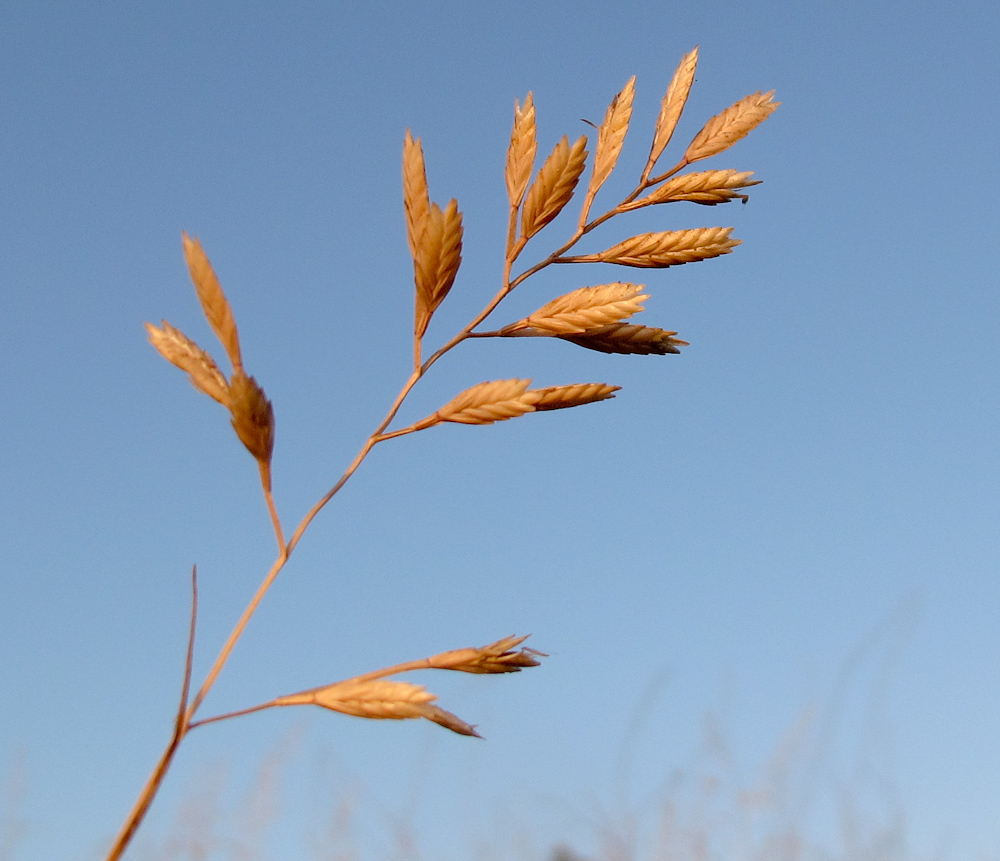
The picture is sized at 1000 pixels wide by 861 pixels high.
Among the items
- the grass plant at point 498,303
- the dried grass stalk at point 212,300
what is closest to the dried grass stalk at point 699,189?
the grass plant at point 498,303

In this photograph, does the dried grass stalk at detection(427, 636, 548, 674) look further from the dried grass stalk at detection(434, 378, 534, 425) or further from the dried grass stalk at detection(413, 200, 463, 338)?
the dried grass stalk at detection(413, 200, 463, 338)

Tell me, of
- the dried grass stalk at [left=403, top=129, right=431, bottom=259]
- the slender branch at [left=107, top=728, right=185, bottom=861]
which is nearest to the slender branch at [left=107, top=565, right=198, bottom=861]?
the slender branch at [left=107, top=728, right=185, bottom=861]

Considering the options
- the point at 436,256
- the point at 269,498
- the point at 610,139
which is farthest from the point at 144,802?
the point at 610,139

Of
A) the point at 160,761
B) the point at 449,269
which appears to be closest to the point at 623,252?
the point at 449,269

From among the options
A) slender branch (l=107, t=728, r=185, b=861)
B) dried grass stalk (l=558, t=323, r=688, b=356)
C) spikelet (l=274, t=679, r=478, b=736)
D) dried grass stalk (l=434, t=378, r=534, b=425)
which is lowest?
slender branch (l=107, t=728, r=185, b=861)

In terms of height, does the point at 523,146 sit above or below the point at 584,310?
above

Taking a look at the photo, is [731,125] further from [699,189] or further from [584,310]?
[584,310]
